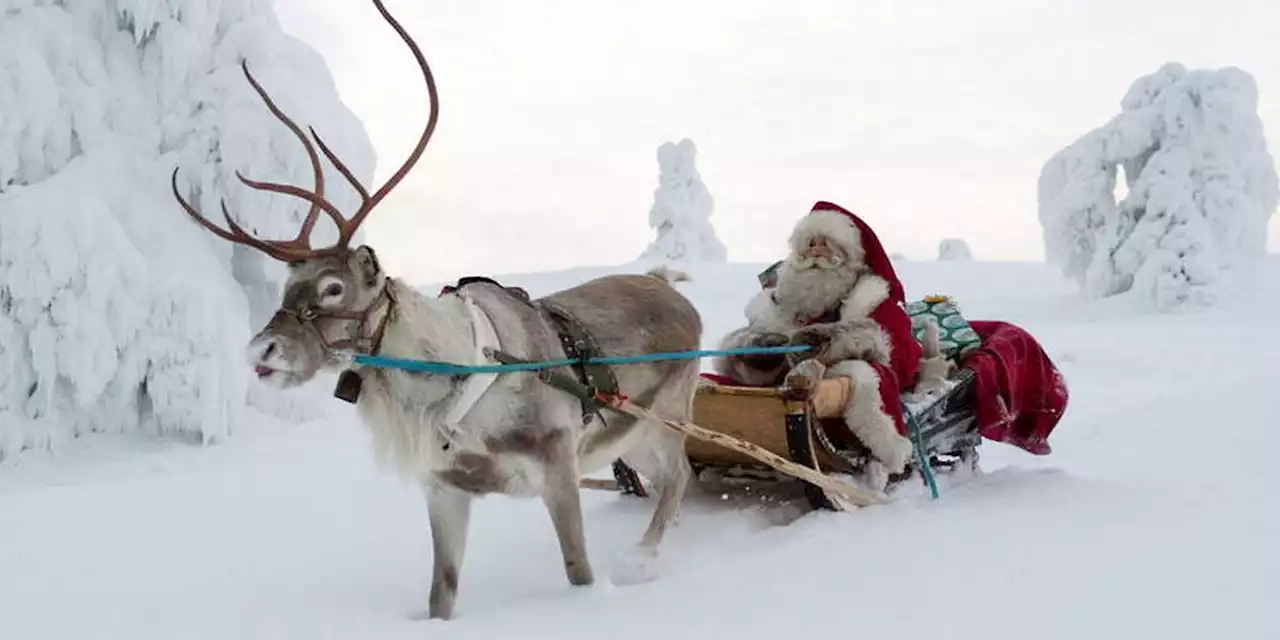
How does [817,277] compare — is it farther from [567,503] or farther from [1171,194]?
[1171,194]

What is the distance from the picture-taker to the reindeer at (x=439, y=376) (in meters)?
3.17

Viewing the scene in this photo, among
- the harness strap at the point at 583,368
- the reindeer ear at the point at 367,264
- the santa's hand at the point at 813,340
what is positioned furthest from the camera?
the santa's hand at the point at 813,340

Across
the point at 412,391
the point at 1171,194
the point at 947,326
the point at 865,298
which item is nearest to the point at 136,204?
the point at 412,391

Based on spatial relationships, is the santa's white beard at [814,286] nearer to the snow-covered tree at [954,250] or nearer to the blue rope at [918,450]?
the blue rope at [918,450]

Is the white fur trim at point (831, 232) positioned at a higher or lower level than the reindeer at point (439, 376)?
higher

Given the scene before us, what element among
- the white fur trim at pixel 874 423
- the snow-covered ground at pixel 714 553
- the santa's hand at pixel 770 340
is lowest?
the snow-covered ground at pixel 714 553

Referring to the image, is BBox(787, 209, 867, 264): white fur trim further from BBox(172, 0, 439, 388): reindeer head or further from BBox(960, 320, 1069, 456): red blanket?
BBox(172, 0, 439, 388): reindeer head

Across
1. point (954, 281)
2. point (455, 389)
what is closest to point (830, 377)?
point (455, 389)

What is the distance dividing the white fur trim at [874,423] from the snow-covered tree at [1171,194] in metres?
17.5

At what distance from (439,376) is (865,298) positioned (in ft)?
8.66

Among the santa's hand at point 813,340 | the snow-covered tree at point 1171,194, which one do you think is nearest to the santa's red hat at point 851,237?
the santa's hand at point 813,340

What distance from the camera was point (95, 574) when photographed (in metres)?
4.75

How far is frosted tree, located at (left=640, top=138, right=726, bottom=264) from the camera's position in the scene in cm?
3447

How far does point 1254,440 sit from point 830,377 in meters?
3.29
